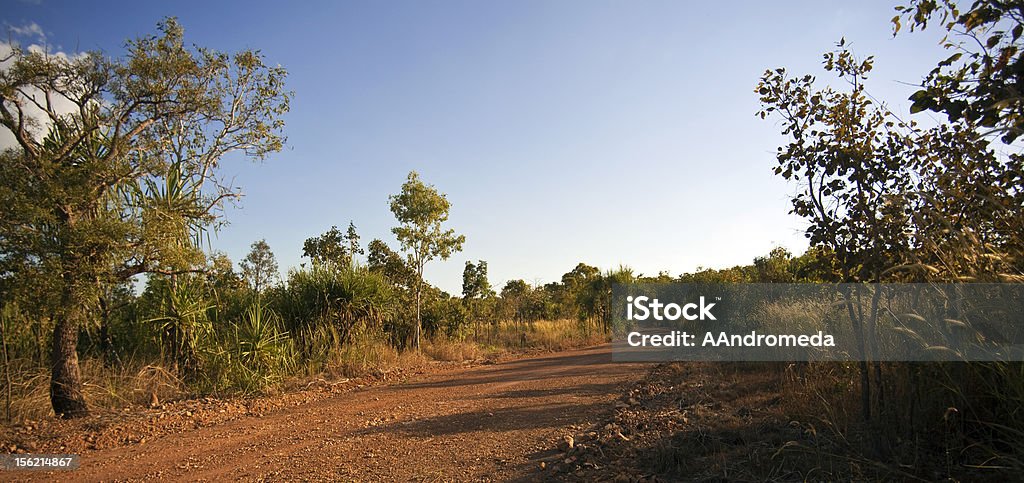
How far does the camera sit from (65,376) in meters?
7.18

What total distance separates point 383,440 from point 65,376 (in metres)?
4.89

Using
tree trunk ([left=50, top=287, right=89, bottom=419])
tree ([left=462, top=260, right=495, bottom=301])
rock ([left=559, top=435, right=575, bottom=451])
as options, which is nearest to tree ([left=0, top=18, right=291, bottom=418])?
tree trunk ([left=50, top=287, right=89, bottom=419])

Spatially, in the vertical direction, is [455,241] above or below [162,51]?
below

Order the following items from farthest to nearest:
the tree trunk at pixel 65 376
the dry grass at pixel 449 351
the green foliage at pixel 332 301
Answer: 1. the dry grass at pixel 449 351
2. the green foliage at pixel 332 301
3. the tree trunk at pixel 65 376

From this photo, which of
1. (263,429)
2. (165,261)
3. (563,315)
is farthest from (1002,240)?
(563,315)

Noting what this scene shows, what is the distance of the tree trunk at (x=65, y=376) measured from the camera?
23.4 feet

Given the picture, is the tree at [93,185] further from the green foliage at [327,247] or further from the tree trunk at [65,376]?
the green foliage at [327,247]

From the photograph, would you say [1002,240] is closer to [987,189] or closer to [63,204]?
[987,189]

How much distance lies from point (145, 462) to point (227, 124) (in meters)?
6.63

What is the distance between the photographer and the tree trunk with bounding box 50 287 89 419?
281 inches

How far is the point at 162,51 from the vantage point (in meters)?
8.45

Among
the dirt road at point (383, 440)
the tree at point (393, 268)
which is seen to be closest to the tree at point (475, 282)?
the tree at point (393, 268)

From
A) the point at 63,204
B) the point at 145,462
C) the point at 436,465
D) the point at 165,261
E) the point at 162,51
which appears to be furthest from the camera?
the point at 162,51

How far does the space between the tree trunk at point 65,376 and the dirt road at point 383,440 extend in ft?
6.43
